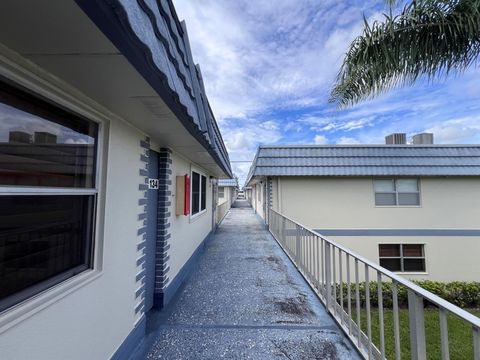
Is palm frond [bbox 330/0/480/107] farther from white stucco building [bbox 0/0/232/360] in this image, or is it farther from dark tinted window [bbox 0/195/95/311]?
dark tinted window [bbox 0/195/95/311]

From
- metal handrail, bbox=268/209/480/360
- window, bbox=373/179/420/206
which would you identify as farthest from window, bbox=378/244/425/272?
metal handrail, bbox=268/209/480/360

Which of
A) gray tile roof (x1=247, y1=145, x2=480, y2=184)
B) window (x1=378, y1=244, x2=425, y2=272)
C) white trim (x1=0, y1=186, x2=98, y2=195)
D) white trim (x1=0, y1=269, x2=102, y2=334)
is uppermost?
gray tile roof (x1=247, y1=145, x2=480, y2=184)

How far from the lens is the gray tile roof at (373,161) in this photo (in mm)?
9484

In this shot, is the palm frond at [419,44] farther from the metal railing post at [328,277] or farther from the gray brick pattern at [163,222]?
the gray brick pattern at [163,222]

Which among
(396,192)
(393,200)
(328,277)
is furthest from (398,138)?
(328,277)

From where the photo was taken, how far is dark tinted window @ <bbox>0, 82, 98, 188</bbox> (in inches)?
47.6

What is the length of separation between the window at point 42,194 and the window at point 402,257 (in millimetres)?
10663

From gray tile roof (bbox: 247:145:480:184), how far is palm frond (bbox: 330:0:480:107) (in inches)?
216

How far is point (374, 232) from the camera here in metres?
9.62

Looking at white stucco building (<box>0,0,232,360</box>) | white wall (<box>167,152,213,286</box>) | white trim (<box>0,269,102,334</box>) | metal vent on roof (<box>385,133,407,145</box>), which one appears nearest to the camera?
white stucco building (<box>0,0,232,360</box>)

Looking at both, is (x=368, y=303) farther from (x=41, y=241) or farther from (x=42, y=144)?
(x=42, y=144)

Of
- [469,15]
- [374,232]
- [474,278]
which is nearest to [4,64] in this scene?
[469,15]

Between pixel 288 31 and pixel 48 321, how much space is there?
22.4ft

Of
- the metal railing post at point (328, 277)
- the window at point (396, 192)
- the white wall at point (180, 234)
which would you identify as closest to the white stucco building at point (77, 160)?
the white wall at point (180, 234)
